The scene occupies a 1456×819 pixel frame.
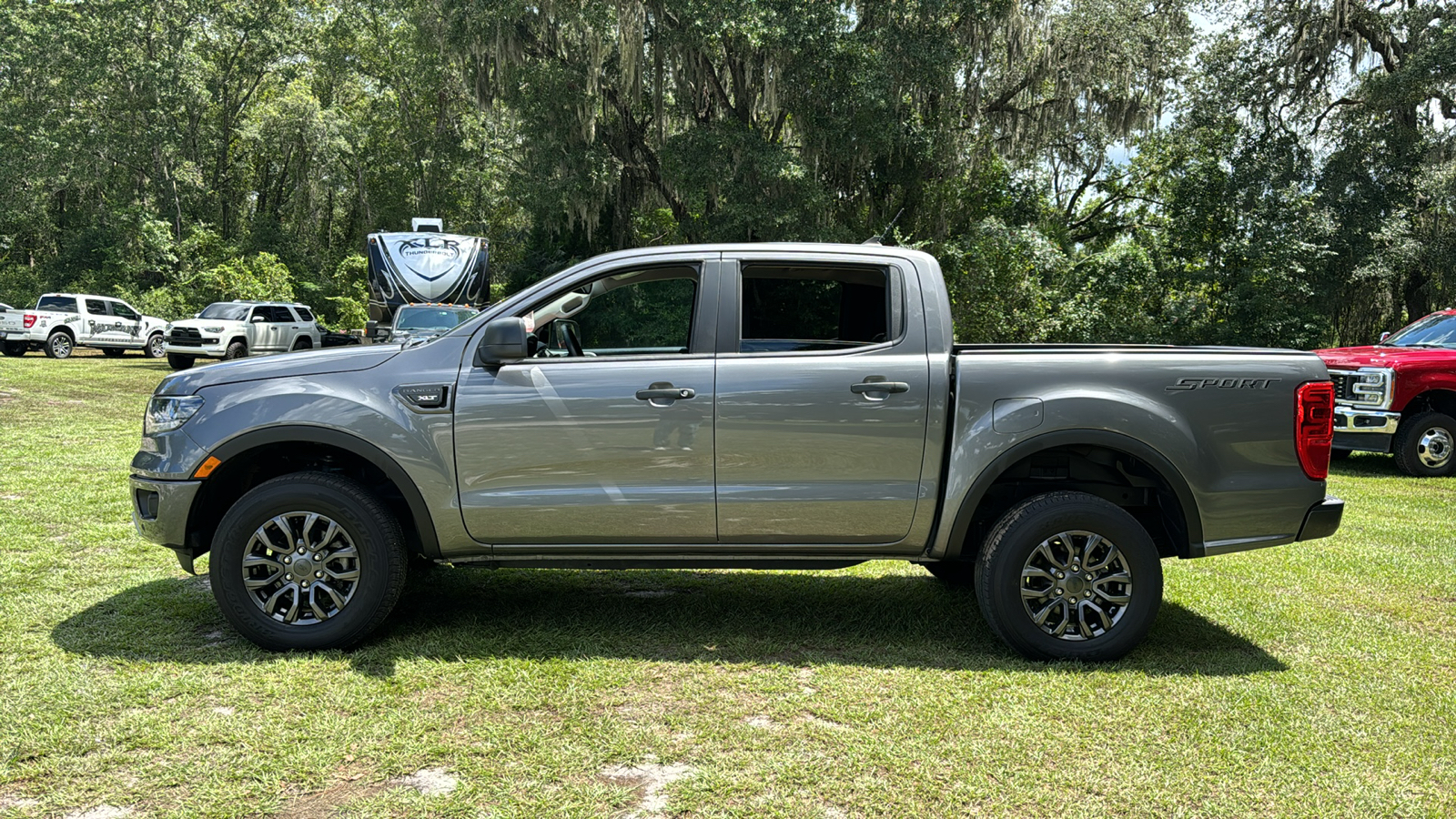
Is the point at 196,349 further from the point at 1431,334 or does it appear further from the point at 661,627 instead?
the point at 1431,334

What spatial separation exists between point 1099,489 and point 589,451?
7.85ft

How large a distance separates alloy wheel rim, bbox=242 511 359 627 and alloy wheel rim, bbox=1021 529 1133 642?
3.00 meters

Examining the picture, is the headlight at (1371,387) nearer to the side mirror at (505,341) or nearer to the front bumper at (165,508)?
the side mirror at (505,341)

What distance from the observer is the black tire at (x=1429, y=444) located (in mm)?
10945

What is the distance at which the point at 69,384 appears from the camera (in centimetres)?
1850

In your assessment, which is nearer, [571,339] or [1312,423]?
[1312,423]

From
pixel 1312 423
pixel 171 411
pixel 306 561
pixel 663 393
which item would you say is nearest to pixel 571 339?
pixel 663 393

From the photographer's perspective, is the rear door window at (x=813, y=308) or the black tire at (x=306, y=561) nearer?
the black tire at (x=306, y=561)

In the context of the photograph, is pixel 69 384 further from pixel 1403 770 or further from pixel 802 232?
pixel 1403 770

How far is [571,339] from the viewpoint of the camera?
532 cm

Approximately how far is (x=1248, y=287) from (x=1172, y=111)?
20.1 ft

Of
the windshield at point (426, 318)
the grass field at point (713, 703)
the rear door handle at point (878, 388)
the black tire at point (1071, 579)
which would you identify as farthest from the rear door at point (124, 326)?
the black tire at point (1071, 579)

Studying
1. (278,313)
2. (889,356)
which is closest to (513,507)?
(889,356)

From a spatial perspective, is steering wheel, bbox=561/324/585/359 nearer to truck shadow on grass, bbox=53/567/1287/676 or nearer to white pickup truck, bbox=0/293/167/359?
truck shadow on grass, bbox=53/567/1287/676
